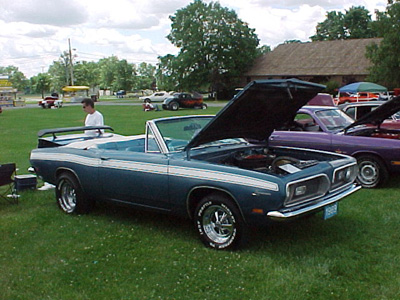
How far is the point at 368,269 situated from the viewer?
15.1 feet

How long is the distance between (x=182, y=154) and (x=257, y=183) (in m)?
1.22

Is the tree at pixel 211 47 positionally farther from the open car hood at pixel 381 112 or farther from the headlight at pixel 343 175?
the headlight at pixel 343 175

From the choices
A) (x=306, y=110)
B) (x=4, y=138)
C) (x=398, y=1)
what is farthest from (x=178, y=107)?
(x=306, y=110)

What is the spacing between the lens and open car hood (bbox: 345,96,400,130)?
7.82 metres

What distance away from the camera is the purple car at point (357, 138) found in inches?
306

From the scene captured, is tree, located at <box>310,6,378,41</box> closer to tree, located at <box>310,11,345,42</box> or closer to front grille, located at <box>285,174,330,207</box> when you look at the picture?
tree, located at <box>310,11,345,42</box>

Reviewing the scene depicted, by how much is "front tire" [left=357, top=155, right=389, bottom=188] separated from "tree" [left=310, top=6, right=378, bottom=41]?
69306 millimetres

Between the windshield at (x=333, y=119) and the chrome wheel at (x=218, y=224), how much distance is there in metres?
4.37

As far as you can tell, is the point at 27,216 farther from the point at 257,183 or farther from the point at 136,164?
the point at 257,183

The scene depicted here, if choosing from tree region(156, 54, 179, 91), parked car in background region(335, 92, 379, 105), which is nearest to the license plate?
parked car in background region(335, 92, 379, 105)

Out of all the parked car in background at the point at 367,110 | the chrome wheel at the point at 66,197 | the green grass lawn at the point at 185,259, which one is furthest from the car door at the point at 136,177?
the parked car in background at the point at 367,110

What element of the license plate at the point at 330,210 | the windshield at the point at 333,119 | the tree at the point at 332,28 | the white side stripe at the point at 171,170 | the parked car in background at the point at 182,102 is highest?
the tree at the point at 332,28

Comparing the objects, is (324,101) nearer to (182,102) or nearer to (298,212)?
(298,212)

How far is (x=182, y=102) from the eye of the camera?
41.6 meters
